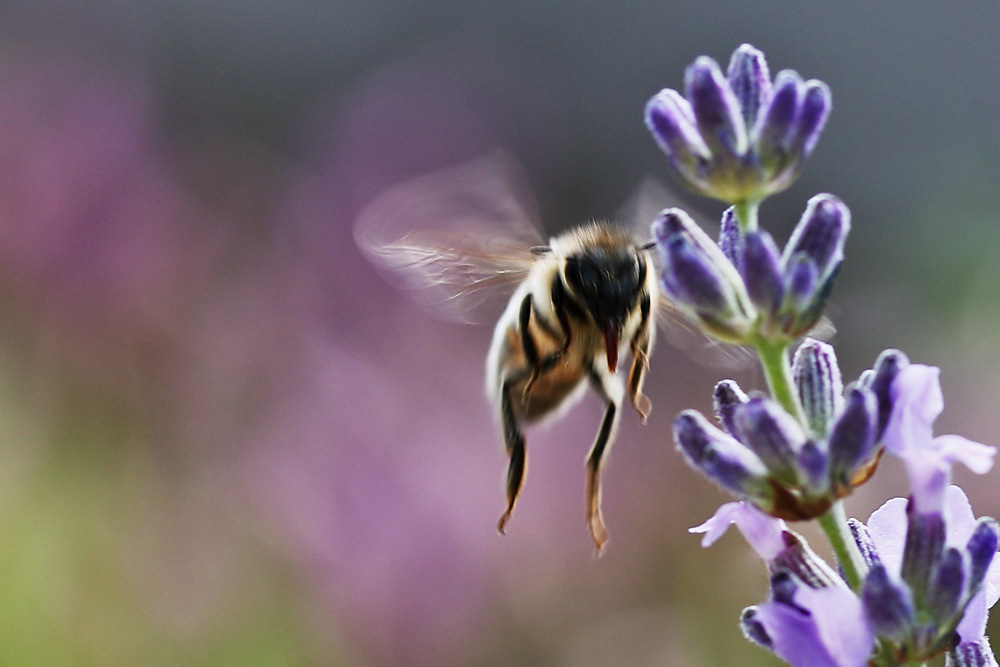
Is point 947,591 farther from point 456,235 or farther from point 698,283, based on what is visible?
point 456,235

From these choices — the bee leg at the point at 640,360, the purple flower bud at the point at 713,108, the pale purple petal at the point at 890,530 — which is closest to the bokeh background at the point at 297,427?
the bee leg at the point at 640,360

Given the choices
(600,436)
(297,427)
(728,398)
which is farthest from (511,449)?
(297,427)

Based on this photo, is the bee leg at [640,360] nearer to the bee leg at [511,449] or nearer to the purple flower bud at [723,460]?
the bee leg at [511,449]

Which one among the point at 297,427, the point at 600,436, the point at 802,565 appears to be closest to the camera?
the point at 802,565

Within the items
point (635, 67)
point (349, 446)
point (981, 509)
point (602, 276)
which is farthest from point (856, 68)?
point (602, 276)

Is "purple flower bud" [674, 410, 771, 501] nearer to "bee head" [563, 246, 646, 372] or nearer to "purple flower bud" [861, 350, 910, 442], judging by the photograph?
"purple flower bud" [861, 350, 910, 442]

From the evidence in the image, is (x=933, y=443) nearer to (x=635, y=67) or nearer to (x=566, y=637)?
(x=566, y=637)

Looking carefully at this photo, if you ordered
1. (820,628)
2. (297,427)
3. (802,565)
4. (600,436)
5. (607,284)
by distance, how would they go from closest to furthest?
(820,628), (802,565), (607,284), (600,436), (297,427)

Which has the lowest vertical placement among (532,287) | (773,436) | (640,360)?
(773,436)
